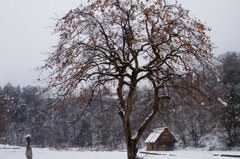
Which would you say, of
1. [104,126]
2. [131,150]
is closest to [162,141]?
[104,126]

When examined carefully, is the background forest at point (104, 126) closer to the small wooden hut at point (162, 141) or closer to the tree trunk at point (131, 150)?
the small wooden hut at point (162, 141)

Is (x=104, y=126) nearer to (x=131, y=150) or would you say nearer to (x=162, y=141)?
(x=162, y=141)

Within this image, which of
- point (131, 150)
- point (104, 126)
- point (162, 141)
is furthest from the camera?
point (104, 126)

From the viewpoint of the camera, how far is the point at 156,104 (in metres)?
9.47

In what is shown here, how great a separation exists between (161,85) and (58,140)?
6428 centimetres

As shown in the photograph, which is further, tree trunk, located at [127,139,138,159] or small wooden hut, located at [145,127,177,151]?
small wooden hut, located at [145,127,177,151]

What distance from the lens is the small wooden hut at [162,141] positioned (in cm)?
4450

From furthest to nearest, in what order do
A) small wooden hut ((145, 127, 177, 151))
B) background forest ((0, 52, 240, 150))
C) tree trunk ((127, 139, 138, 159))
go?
small wooden hut ((145, 127, 177, 151)) < background forest ((0, 52, 240, 150)) < tree trunk ((127, 139, 138, 159))

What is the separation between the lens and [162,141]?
45188 mm

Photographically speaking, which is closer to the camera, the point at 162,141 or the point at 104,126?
the point at 162,141

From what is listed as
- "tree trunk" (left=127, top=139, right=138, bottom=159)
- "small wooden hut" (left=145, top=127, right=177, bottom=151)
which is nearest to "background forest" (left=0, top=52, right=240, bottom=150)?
"small wooden hut" (left=145, top=127, right=177, bottom=151)

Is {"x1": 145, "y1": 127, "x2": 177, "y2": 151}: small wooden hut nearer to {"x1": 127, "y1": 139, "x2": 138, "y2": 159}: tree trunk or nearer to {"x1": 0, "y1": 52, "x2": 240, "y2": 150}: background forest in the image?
{"x1": 0, "y1": 52, "x2": 240, "y2": 150}: background forest

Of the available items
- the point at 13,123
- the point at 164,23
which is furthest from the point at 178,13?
the point at 13,123

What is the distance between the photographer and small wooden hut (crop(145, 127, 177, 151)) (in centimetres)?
4450
